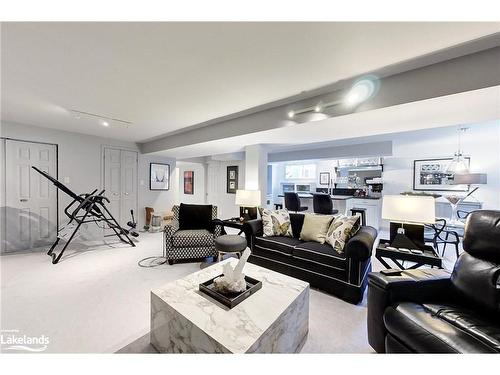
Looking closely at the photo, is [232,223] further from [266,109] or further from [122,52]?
[122,52]

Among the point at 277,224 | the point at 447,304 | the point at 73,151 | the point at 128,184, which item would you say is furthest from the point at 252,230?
the point at 73,151

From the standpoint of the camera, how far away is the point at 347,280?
2197 millimetres

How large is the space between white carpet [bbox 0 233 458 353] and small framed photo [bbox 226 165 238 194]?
404 cm

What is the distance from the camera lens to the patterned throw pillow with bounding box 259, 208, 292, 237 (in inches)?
122

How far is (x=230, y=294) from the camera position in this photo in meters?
1.50

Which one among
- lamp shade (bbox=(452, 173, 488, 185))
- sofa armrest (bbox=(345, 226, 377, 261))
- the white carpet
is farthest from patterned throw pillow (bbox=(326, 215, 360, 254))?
lamp shade (bbox=(452, 173, 488, 185))

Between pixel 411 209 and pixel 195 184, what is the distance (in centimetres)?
689

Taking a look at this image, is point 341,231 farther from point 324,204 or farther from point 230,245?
point 324,204

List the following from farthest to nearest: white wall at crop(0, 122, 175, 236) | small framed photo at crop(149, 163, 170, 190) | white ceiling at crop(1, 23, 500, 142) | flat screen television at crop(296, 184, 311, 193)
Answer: flat screen television at crop(296, 184, 311, 193)
small framed photo at crop(149, 163, 170, 190)
white wall at crop(0, 122, 175, 236)
white ceiling at crop(1, 23, 500, 142)

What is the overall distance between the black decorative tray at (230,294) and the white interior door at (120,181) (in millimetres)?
4271

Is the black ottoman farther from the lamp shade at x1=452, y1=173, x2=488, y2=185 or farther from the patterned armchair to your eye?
the lamp shade at x1=452, y1=173, x2=488, y2=185
